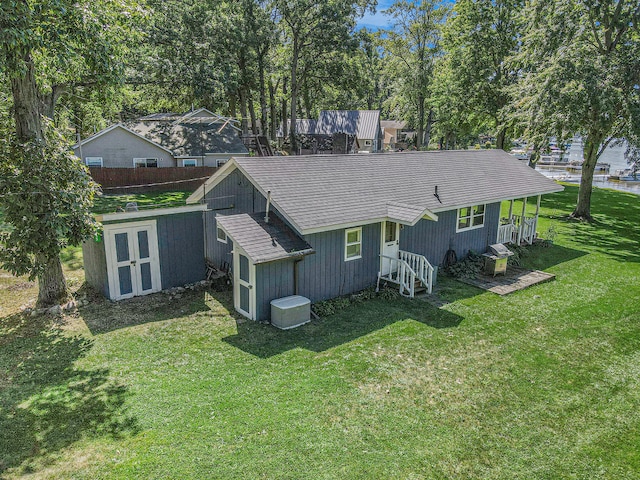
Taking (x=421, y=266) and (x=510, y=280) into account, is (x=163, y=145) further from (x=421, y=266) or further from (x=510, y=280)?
(x=510, y=280)

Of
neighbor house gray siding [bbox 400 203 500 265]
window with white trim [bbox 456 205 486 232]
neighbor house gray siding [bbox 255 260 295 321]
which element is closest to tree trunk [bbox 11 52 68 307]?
neighbor house gray siding [bbox 255 260 295 321]

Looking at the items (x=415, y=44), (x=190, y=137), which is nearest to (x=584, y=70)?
(x=190, y=137)

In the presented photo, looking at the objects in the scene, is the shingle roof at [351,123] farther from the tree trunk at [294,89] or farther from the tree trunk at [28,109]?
the tree trunk at [28,109]

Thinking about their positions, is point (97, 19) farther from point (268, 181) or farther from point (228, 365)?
point (228, 365)

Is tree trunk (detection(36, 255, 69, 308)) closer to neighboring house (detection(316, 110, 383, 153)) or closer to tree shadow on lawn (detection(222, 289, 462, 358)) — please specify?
tree shadow on lawn (detection(222, 289, 462, 358))

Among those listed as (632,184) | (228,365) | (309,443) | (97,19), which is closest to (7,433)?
(228,365)

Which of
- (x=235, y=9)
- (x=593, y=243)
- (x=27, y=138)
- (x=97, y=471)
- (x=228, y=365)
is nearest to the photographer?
(x=97, y=471)

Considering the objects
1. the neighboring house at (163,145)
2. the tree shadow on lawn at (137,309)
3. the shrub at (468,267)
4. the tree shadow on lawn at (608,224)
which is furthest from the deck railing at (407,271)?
→ the neighboring house at (163,145)
